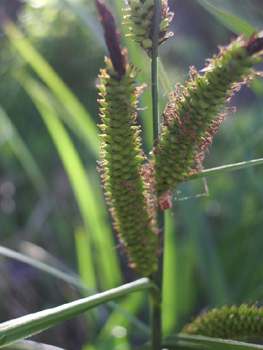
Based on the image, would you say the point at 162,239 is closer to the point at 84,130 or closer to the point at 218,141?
the point at 84,130

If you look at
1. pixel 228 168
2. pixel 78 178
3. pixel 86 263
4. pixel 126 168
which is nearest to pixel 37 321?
pixel 126 168

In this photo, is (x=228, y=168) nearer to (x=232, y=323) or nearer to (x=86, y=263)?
(x=232, y=323)

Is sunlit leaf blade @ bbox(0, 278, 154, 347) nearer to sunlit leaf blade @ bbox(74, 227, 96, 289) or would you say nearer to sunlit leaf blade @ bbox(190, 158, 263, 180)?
sunlit leaf blade @ bbox(190, 158, 263, 180)

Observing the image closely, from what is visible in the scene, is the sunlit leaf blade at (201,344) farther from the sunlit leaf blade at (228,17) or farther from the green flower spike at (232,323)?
the sunlit leaf blade at (228,17)

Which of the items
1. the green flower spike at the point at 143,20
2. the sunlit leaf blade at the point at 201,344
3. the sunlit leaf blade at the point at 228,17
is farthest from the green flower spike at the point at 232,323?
the sunlit leaf blade at the point at 228,17

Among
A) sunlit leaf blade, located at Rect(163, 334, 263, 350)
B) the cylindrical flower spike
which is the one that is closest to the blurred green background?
the cylindrical flower spike
